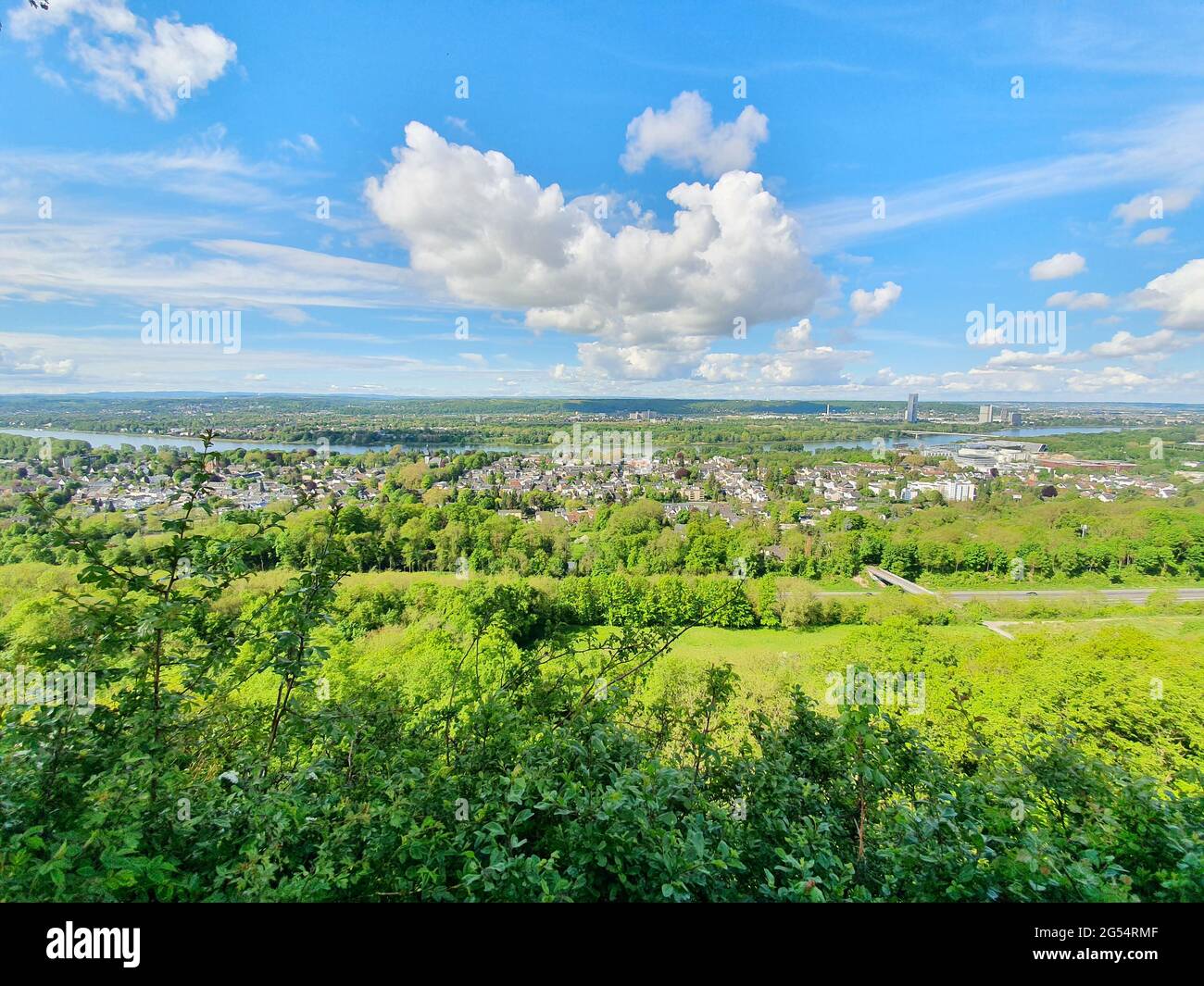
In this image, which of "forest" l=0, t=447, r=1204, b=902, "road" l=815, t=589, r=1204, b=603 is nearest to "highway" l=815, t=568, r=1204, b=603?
"road" l=815, t=589, r=1204, b=603

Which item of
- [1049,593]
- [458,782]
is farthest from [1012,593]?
[458,782]

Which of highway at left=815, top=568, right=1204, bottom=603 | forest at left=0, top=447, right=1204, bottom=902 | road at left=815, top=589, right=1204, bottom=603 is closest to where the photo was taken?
forest at left=0, top=447, right=1204, bottom=902

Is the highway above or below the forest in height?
below

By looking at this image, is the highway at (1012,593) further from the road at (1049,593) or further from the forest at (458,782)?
the forest at (458,782)

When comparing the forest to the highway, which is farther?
the highway

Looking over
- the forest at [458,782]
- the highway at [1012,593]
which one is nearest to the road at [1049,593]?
the highway at [1012,593]

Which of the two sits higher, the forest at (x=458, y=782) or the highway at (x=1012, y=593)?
the forest at (x=458, y=782)

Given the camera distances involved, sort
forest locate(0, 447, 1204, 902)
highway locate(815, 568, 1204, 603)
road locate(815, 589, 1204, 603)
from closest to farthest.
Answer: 1. forest locate(0, 447, 1204, 902)
2. road locate(815, 589, 1204, 603)
3. highway locate(815, 568, 1204, 603)

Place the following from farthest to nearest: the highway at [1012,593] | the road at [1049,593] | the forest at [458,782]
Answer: the highway at [1012,593] → the road at [1049,593] → the forest at [458,782]

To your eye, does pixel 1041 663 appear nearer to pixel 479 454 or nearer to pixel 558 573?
pixel 558 573

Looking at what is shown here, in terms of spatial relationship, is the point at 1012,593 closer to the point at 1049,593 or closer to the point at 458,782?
the point at 1049,593

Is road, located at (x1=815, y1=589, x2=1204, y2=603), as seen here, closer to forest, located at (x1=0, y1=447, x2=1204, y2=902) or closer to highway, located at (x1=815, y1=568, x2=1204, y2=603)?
highway, located at (x1=815, y1=568, x2=1204, y2=603)

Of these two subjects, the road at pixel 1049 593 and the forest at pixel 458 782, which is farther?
the road at pixel 1049 593
